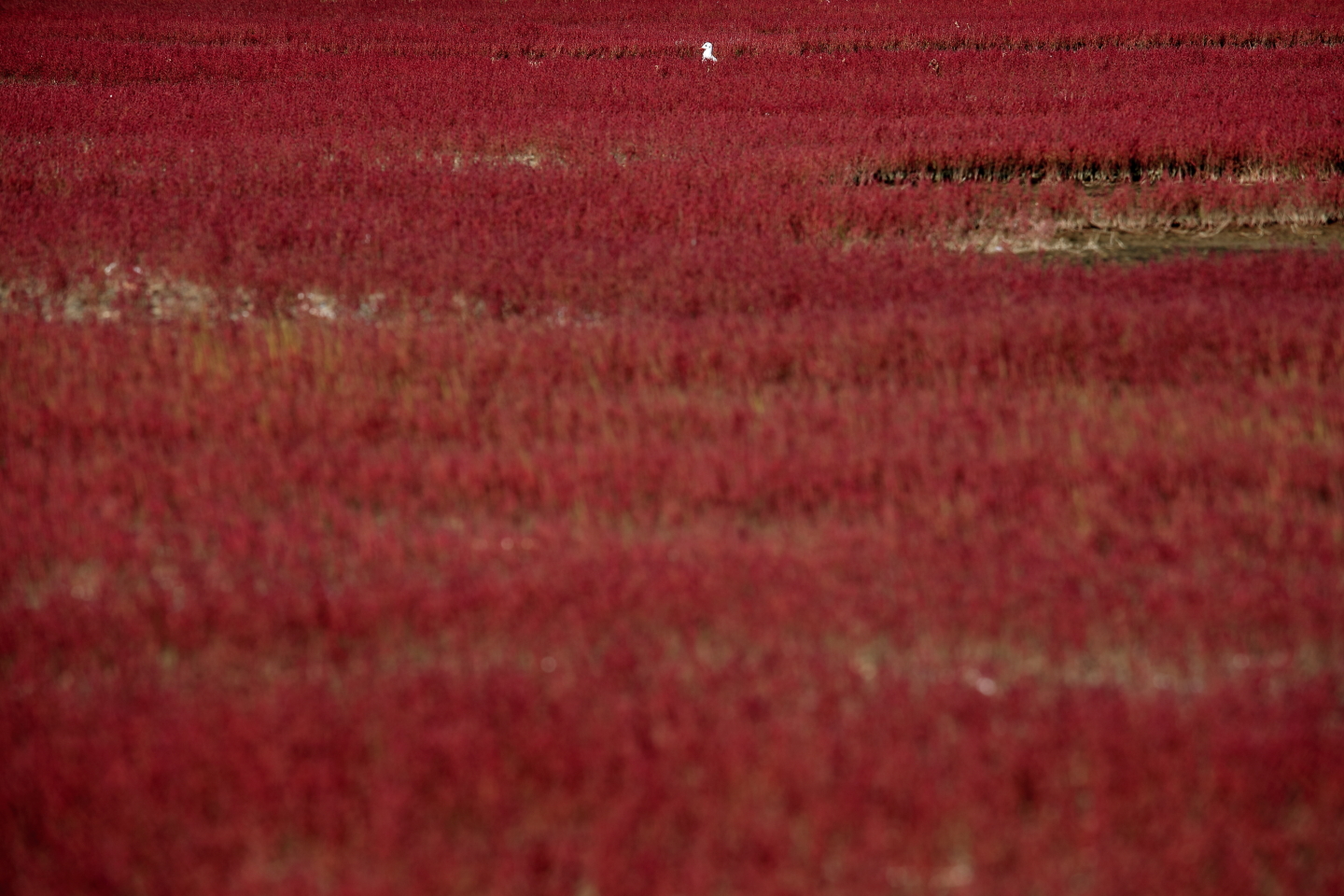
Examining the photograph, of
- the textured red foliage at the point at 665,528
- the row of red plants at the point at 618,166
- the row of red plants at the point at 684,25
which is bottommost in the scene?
the textured red foliage at the point at 665,528

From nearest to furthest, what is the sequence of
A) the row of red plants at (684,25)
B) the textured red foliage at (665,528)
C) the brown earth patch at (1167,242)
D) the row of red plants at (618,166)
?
1. the textured red foliage at (665,528)
2. the row of red plants at (618,166)
3. the brown earth patch at (1167,242)
4. the row of red plants at (684,25)

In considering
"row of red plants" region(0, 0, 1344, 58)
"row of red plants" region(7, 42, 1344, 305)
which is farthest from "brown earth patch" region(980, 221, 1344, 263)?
"row of red plants" region(0, 0, 1344, 58)

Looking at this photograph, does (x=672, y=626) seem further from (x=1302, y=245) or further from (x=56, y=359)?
(x=1302, y=245)

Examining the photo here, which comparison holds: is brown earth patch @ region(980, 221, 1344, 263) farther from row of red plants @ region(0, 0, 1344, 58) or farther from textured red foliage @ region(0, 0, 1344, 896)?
row of red plants @ region(0, 0, 1344, 58)

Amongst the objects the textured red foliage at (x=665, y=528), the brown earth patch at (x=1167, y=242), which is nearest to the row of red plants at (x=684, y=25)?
the textured red foliage at (x=665, y=528)

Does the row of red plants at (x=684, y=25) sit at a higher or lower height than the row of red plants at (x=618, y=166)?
higher

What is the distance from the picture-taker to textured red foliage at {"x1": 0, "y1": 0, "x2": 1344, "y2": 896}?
2.70 meters

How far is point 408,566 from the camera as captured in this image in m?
4.04

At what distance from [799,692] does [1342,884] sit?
1.18 metres

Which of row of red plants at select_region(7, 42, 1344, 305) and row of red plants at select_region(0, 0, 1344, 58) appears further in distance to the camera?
row of red plants at select_region(0, 0, 1344, 58)

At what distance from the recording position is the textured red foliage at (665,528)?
2.70 metres

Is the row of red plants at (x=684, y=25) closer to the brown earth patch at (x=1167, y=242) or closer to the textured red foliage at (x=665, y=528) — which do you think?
the textured red foliage at (x=665, y=528)

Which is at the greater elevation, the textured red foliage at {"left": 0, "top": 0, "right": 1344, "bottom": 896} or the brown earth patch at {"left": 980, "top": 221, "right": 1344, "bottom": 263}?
the textured red foliage at {"left": 0, "top": 0, "right": 1344, "bottom": 896}

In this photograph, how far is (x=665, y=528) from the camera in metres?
4.38
